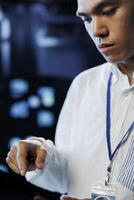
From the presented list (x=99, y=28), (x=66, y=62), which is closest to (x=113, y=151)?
(x=99, y=28)

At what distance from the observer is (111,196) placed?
1.04m

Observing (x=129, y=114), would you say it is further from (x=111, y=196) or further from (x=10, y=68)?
(x=10, y=68)

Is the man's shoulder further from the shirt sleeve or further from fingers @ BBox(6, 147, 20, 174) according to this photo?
fingers @ BBox(6, 147, 20, 174)

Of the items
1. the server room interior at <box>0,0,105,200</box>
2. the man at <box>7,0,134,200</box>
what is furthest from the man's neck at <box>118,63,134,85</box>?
the server room interior at <box>0,0,105,200</box>

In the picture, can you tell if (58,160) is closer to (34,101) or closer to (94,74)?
(94,74)

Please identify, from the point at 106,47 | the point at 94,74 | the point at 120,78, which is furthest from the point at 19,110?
the point at 106,47

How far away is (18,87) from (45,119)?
0.75ft

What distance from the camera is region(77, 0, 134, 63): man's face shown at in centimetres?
111

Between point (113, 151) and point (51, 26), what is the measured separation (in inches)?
48.2

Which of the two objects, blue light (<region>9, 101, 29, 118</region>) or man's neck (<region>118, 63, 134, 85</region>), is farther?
blue light (<region>9, 101, 29, 118</region>)

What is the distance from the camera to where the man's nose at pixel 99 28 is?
111cm

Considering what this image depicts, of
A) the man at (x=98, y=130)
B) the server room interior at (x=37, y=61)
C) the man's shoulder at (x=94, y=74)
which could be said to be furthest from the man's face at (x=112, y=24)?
the server room interior at (x=37, y=61)

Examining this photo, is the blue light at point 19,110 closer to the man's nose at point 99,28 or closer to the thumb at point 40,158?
the thumb at point 40,158

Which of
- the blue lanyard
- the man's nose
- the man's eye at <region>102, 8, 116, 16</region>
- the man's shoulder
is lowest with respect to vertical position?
the blue lanyard
